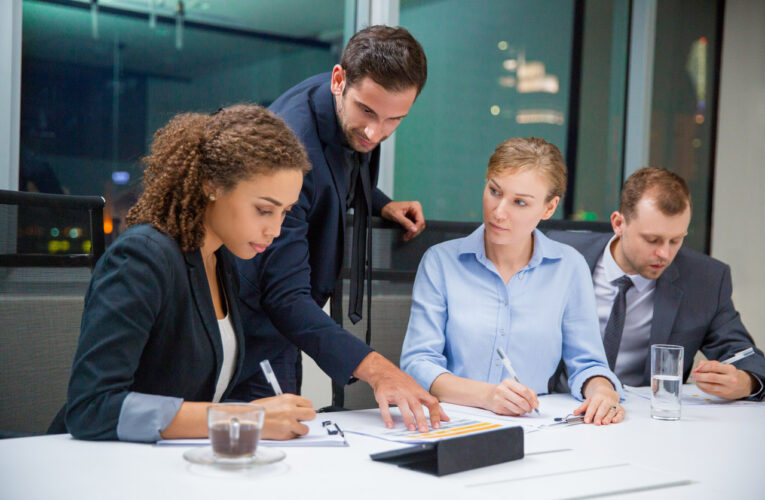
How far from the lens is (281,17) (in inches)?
133

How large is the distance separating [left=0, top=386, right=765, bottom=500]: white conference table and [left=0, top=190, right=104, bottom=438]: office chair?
435mm

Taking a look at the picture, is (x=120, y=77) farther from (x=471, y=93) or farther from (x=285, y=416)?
(x=285, y=416)

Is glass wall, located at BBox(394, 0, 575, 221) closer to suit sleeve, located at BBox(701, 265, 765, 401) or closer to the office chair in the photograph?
suit sleeve, located at BBox(701, 265, 765, 401)

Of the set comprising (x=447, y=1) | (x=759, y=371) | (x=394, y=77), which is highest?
(x=447, y=1)

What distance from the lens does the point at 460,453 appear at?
116 cm

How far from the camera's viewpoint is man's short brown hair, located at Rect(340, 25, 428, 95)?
1816 millimetres

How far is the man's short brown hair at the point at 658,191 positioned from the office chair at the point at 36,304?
1650mm

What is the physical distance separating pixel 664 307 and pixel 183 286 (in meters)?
1.52

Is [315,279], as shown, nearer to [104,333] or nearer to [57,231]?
[57,231]

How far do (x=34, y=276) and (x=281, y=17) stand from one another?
206cm

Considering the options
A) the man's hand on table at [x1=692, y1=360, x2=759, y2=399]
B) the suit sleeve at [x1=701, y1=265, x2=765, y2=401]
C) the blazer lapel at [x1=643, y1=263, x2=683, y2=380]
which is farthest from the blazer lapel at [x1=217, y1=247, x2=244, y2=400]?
the suit sleeve at [x1=701, y1=265, x2=765, y2=401]

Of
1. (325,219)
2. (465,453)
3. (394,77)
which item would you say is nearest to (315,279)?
(325,219)

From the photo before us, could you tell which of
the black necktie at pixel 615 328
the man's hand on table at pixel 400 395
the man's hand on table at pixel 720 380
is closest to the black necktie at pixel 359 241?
the man's hand on table at pixel 400 395

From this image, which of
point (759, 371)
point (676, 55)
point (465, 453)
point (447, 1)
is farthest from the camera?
point (676, 55)
